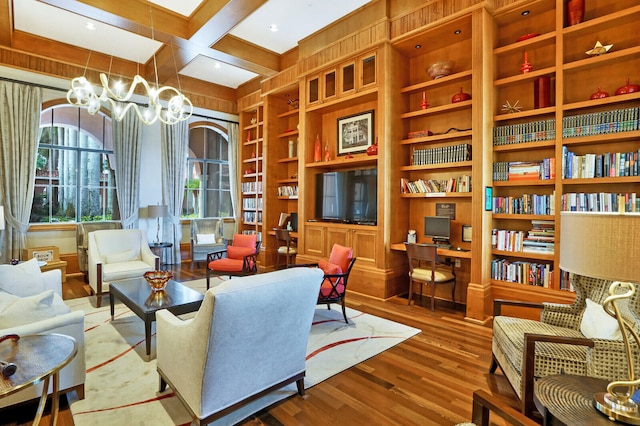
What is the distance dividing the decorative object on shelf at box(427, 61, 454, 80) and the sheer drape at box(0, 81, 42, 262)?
20.7 ft

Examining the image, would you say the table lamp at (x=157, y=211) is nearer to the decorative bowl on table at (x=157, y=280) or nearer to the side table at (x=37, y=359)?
the decorative bowl on table at (x=157, y=280)

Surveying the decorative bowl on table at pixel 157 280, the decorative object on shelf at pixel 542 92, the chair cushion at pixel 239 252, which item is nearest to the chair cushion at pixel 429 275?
the decorative object on shelf at pixel 542 92

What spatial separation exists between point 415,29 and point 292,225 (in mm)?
4030

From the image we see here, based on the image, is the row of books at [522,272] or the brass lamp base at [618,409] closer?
the brass lamp base at [618,409]

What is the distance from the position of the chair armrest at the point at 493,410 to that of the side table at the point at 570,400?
5.7 inches

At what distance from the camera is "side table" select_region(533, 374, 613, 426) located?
1.24 m

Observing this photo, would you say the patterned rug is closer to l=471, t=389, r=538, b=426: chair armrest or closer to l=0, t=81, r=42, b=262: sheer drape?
l=471, t=389, r=538, b=426: chair armrest

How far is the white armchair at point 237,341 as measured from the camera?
1742mm

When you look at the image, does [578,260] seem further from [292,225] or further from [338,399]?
[292,225]

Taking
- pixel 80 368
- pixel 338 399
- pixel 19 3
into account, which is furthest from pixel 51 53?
pixel 338 399

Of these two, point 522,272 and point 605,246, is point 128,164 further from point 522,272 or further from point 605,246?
point 605,246

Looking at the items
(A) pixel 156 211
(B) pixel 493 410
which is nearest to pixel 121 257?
(A) pixel 156 211

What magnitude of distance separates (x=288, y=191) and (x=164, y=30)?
11.2 ft

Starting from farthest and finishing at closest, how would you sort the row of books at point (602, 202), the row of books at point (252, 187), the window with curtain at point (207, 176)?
the window with curtain at point (207, 176) < the row of books at point (252, 187) < the row of books at point (602, 202)
